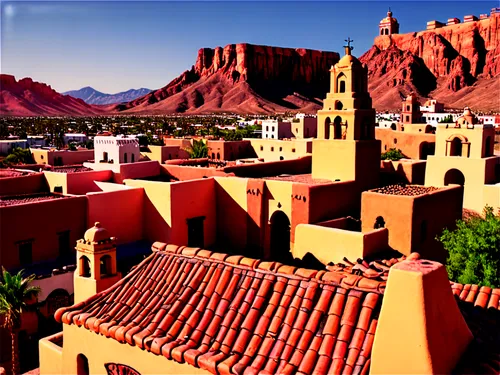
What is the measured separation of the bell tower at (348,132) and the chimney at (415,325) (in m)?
15.4

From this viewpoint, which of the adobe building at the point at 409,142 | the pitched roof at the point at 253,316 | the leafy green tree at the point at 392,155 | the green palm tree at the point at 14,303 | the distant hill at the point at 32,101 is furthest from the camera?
the distant hill at the point at 32,101

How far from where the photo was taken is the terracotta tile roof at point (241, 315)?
5.04 meters

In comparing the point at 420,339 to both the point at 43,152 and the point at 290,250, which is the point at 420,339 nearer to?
the point at 290,250

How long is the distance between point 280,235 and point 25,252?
28.7ft

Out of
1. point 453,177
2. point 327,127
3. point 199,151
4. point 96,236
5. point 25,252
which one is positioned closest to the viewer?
point 96,236

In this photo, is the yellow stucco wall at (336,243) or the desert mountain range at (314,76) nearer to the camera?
the yellow stucco wall at (336,243)

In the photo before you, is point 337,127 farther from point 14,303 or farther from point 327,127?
point 14,303

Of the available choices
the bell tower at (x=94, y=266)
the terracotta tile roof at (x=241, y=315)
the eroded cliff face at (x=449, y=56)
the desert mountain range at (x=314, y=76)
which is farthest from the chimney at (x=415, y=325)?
the eroded cliff face at (x=449, y=56)

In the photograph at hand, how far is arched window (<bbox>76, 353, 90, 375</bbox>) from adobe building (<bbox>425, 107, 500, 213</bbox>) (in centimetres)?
2164

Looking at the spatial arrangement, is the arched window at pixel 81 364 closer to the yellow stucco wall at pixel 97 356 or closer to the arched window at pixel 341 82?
the yellow stucco wall at pixel 97 356

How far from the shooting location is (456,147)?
26.5 metres

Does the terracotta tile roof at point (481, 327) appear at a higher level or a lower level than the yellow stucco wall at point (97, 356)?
higher

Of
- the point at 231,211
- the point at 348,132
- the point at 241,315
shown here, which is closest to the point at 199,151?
the point at 231,211

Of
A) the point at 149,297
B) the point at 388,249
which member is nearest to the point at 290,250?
the point at 388,249
